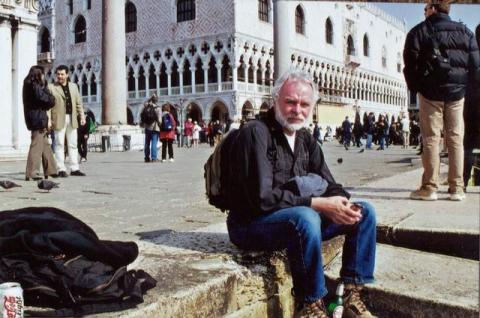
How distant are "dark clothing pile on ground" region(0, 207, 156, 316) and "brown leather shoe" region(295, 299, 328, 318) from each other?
643 millimetres

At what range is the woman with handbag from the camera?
261 inches

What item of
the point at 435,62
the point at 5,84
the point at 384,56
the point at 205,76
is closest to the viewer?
the point at 435,62

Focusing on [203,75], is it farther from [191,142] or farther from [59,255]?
[59,255]

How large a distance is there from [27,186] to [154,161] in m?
5.29

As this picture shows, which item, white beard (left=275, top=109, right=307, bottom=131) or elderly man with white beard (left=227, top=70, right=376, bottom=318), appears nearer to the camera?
elderly man with white beard (left=227, top=70, right=376, bottom=318)

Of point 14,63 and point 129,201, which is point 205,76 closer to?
point 14,63

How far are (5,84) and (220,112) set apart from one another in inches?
998

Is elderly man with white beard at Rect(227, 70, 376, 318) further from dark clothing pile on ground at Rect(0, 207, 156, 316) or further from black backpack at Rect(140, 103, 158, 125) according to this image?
black backpack at Rect(140, 103, 158, 125)

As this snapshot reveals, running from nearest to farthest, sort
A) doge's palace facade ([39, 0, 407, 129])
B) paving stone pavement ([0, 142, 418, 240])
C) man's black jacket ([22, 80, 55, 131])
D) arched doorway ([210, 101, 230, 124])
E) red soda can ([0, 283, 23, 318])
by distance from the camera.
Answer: red soda can ([0, 283, 23, 318]) → paving stone pavement ([0, 142, 418, 240]) → man's black jacket ([22, 80, 55, 131]) → doge's palace facade ([39, 0, 407, 129]) → arched doorway ([210, 101, 230, 124])

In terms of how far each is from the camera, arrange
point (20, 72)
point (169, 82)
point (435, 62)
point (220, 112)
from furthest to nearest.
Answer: point (169, 82)
point (220, 112)
point (20, 72)
point (435, 62)

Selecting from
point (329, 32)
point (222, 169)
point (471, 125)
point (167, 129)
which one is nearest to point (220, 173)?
point (222, 169)

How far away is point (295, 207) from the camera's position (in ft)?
7.53

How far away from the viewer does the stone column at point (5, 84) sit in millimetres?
11039

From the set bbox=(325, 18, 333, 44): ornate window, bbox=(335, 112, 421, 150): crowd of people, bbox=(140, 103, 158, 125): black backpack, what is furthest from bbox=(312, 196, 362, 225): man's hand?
bbox=(325, 18, 333, 44): ornate window
